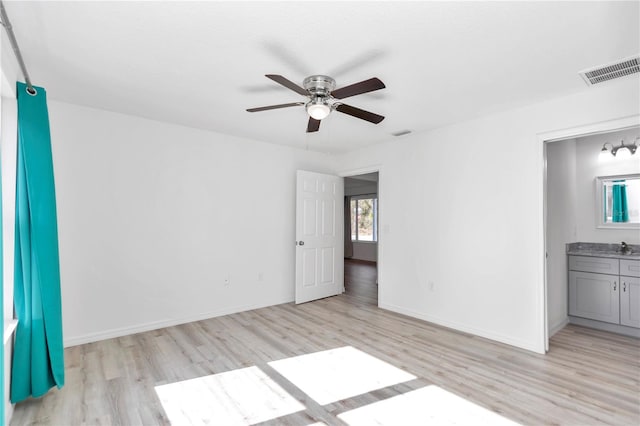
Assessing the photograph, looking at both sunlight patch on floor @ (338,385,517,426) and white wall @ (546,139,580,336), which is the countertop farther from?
sunlight patch on floor @ (338,385,517,426)

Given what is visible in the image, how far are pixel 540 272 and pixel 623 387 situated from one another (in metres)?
1.06

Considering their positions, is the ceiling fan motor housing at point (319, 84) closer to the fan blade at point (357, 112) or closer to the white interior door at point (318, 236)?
the fan blade at point (357, 112)

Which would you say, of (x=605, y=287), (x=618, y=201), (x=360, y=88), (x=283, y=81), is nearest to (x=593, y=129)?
(x=618, y=201)

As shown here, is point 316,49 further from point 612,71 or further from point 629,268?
point 629,268

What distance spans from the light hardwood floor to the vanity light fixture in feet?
7.17

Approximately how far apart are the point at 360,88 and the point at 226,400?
2.46 meters

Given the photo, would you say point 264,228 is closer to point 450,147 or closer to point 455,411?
point 450,147

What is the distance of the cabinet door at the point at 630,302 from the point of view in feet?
11.7

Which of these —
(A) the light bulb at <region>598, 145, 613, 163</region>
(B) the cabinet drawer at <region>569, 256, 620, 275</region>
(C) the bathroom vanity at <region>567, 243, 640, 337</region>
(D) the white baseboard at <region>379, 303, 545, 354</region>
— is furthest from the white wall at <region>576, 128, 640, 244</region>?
(D) the white baseboard at <region>379, 303, 545, 354</region>

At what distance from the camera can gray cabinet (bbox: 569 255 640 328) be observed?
361 centimetres

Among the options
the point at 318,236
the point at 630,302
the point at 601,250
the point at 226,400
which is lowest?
the point at 226,400

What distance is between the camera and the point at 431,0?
1754mm

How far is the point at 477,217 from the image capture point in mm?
3738

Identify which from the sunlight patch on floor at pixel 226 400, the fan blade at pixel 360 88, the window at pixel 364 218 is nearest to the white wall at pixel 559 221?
the fan blade at pixel 360 88
